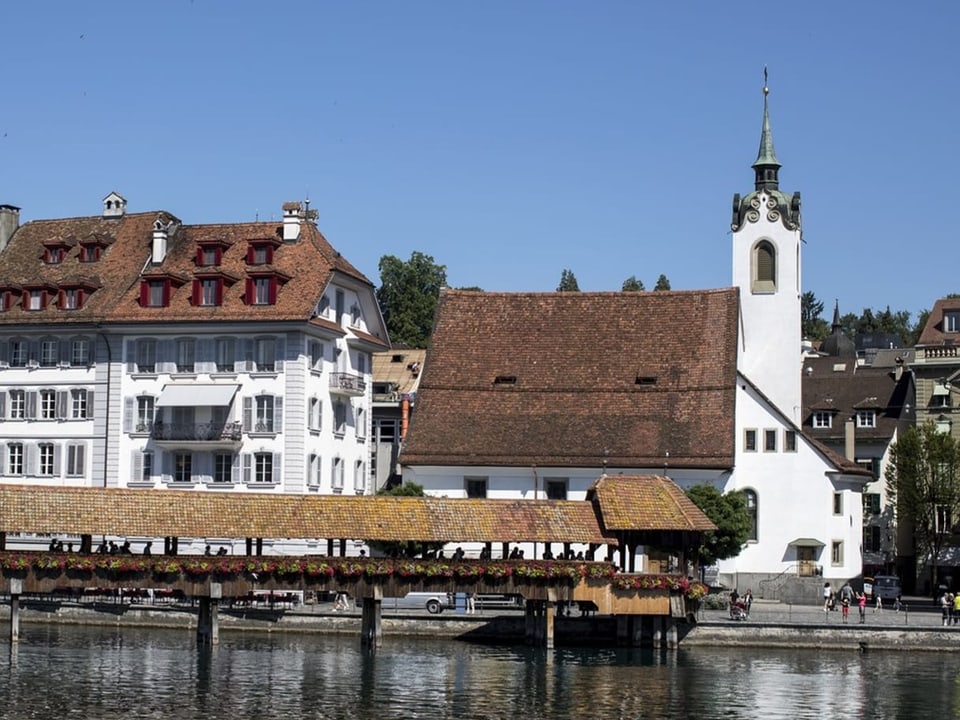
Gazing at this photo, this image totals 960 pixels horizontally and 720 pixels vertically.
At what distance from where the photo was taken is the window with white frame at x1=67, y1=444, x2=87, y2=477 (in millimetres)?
83250

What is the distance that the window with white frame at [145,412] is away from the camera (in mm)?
82500

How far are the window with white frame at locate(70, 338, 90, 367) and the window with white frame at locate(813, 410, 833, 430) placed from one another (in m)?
42.5

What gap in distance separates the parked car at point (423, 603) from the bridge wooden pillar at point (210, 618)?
9552mm

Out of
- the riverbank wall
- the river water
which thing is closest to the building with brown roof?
the riverbank wall

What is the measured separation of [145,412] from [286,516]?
21.8 meters

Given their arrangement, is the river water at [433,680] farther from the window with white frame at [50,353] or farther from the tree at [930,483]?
the tree at [930,483]

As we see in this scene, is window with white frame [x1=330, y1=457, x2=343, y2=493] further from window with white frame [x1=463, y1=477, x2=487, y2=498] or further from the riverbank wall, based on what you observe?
the riverbank wall

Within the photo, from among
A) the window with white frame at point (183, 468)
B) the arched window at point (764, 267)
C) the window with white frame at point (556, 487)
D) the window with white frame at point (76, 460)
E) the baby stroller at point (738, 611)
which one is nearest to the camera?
the baby stroller at point (738, 611)

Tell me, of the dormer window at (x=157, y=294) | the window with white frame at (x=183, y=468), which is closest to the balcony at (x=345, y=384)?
the window with white frame at (x=183, y=468)

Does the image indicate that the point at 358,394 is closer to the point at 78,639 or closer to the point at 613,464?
the point at 613,464

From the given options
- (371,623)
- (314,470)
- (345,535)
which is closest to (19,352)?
(314,470)

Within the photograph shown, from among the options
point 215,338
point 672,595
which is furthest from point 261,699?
point 215,338

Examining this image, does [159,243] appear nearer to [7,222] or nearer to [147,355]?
[147,355]

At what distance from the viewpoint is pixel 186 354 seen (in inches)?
3248
